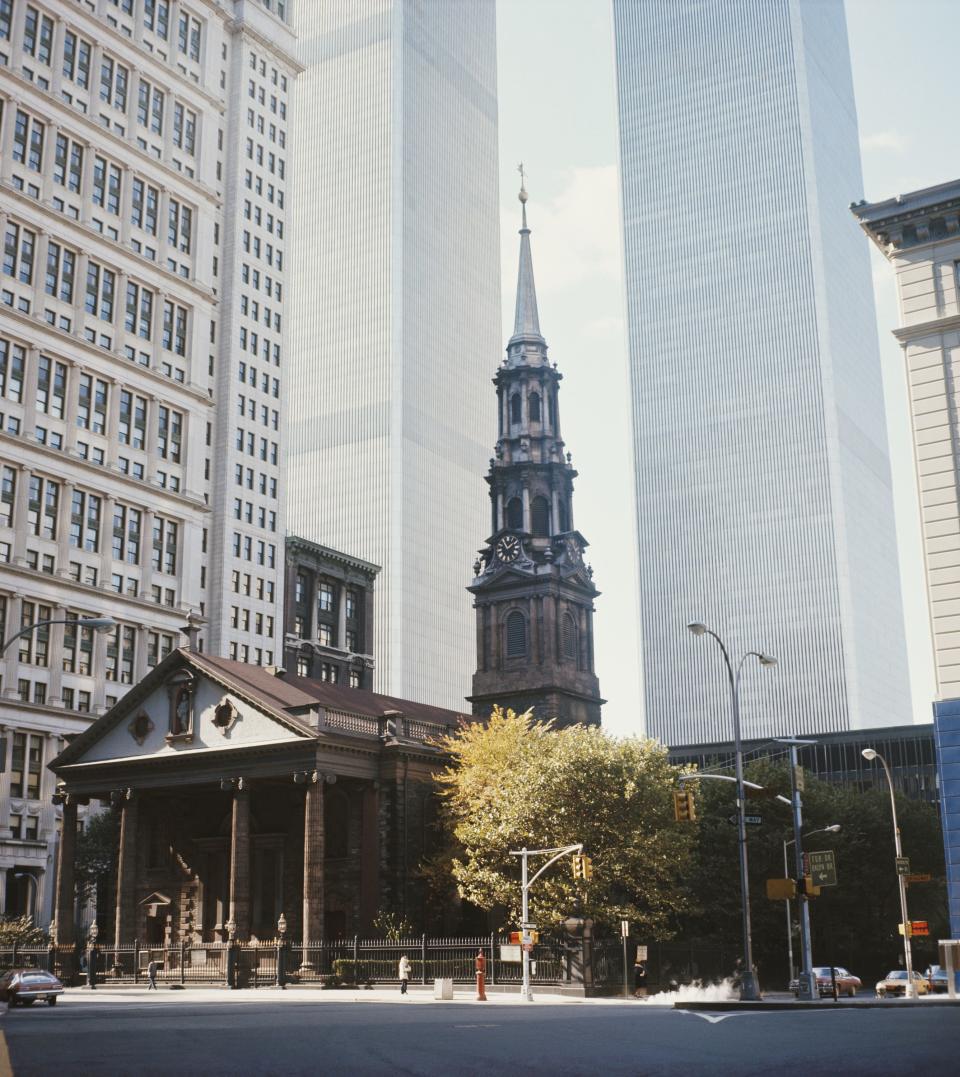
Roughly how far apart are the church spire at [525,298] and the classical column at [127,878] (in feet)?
152

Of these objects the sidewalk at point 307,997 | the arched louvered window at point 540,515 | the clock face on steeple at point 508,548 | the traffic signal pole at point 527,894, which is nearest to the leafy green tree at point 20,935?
the sidewalk at point 307,997

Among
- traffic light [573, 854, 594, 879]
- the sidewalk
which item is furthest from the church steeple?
A: traffic light [573, 854, 594, 879]

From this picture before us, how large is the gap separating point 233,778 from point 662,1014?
3563 cm

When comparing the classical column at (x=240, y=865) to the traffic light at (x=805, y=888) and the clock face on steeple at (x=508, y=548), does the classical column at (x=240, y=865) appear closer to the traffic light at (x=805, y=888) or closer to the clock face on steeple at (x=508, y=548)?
the traffic light at (x=805, y=888)

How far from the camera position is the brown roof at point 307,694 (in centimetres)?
6431

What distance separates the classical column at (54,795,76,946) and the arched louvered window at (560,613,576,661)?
3451cm

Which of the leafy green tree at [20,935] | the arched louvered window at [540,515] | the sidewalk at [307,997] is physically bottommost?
the sidewalk at [307,997]

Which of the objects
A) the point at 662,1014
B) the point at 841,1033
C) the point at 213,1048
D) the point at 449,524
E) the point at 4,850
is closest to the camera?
the point at 213,1048

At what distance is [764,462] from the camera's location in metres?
189

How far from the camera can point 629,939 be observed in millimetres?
56250

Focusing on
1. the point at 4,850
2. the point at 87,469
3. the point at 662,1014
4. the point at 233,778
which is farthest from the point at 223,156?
the point at 662,1014

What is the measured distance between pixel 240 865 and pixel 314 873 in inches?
164

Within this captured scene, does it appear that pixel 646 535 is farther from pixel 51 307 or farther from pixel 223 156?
pixel 51 307

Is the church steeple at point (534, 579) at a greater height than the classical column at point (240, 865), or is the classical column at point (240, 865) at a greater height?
the church steeple at point (534, 579)
